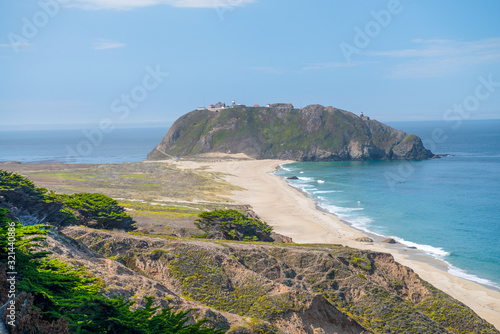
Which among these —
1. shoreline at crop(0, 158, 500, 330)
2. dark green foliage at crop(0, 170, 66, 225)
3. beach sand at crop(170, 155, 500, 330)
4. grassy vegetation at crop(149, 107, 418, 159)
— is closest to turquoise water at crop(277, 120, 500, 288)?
shoreline at crop(0, 158, 500, 330)

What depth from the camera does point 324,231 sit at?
2128 inches

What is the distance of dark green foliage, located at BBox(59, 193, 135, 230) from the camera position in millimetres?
33344

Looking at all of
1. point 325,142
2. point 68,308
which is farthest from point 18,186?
point 325,142

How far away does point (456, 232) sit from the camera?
56781 mm

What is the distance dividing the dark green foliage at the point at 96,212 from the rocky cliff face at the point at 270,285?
10.6m

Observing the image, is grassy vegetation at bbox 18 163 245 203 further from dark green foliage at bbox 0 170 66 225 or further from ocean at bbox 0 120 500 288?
dark green foliage at bbox 0 170 66 225

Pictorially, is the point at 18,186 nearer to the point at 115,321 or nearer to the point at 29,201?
the point at 29,201

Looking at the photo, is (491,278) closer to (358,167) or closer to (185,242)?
(185,242)

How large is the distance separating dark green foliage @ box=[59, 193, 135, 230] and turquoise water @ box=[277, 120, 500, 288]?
109 feet

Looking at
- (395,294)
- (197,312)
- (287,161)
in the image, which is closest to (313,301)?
(197,312)

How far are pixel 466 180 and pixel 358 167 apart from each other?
44327mm

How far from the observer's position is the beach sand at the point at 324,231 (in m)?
34.4

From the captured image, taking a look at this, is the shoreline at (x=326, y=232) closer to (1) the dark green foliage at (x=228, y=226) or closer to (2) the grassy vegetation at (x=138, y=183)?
(2) the grassy vegetation at (x=138, y=183)

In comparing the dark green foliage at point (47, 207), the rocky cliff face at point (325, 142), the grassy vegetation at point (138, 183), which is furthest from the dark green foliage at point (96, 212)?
the rocky cliff face at point (325, 142)
